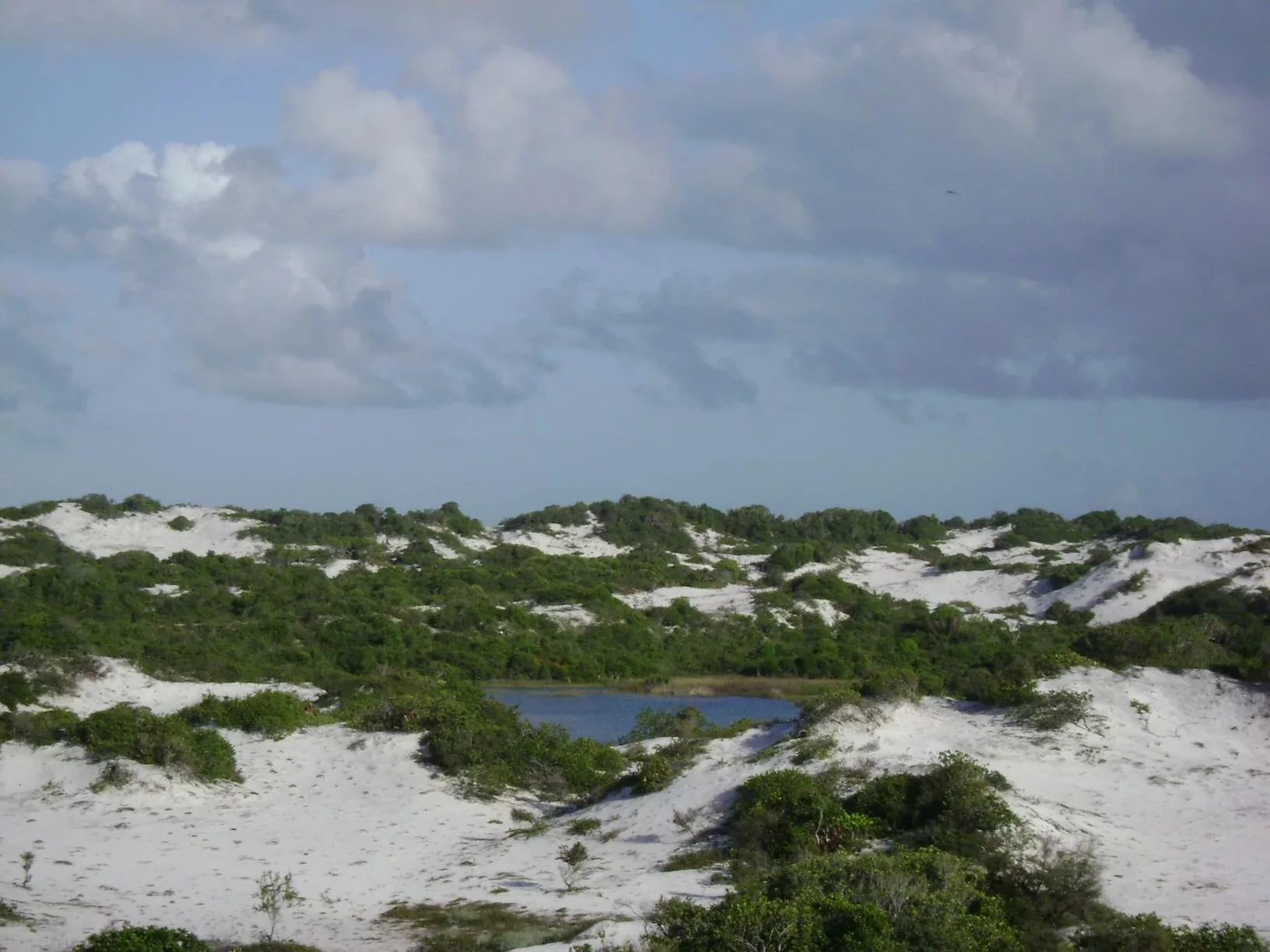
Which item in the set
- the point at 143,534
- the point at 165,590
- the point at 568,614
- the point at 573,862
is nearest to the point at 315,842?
the point at 573,862

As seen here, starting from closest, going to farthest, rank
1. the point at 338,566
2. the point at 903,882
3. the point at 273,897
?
1. the point at 903,882
2. the point at 273,897
3. the point at 338,566

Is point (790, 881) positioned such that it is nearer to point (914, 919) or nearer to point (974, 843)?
point (914, 919)

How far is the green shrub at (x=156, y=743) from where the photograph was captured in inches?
899

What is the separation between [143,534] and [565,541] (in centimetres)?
2343

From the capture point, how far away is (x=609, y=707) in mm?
40188

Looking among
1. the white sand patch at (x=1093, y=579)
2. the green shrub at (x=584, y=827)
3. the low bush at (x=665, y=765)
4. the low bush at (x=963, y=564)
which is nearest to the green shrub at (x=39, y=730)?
the green shrub at (x=584, y=827)

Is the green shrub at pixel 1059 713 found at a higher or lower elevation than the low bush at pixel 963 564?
lower

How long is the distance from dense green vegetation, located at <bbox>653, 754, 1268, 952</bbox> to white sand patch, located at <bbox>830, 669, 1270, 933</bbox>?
3.43 feet

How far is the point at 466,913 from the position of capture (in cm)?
1648

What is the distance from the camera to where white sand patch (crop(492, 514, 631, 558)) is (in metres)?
73.9

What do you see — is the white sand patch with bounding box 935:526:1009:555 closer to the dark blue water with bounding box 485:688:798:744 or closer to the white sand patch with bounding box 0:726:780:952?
the dark blue water with bounding box 485:688:798:744

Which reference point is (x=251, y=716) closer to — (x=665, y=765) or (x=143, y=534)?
(x=665, y=765)

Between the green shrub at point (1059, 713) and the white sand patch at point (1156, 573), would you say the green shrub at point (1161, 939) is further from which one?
the white sand patch at point (1156, 573)

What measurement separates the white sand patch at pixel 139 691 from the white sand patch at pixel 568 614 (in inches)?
794
